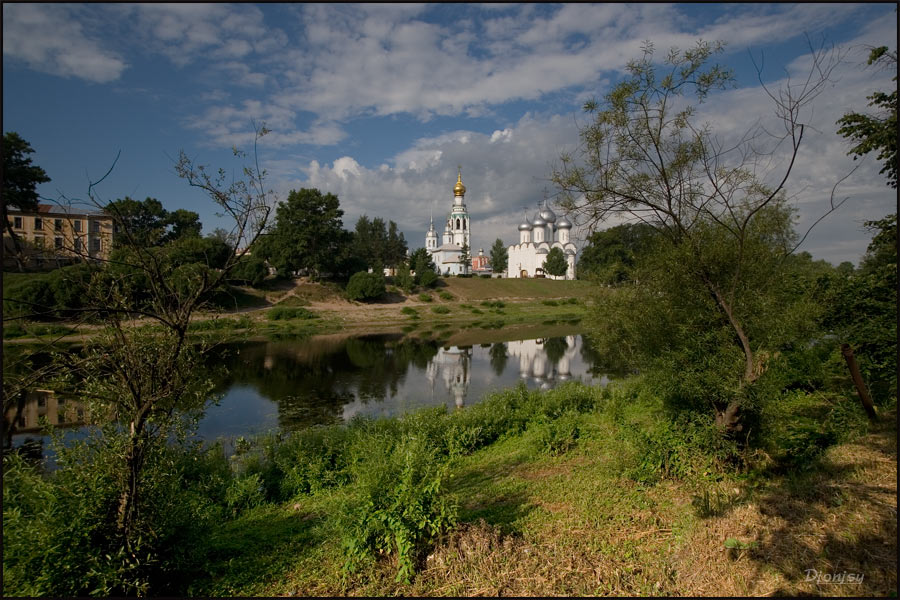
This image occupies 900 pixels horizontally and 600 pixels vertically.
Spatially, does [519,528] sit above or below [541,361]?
above

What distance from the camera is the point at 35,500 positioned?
142 inches

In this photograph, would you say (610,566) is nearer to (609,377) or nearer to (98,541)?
(98,541)

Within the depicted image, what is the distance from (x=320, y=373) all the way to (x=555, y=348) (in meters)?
13.8

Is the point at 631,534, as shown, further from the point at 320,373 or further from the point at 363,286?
the point at 363,286

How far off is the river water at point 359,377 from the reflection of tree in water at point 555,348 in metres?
0.05

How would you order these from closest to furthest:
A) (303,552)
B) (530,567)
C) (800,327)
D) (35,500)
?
1. (35,500)
2. (530,567)
3. (303,552)
4. (800,327)

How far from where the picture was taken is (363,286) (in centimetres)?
4288

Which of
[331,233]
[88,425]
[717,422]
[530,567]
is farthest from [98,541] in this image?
[331,233]

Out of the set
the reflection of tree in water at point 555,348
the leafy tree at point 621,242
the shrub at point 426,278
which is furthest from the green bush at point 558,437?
the shrub at point 426,278

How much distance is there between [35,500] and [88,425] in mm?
717

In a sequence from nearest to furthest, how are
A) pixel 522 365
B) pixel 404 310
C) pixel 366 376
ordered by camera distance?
1. pixel 366 376
2. pixel 522 365
3. pixel 404 310

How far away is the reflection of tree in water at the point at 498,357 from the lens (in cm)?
2120

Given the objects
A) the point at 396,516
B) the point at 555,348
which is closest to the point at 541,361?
the point at 555,348

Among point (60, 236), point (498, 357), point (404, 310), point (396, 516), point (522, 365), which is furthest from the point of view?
point (404, 310)
